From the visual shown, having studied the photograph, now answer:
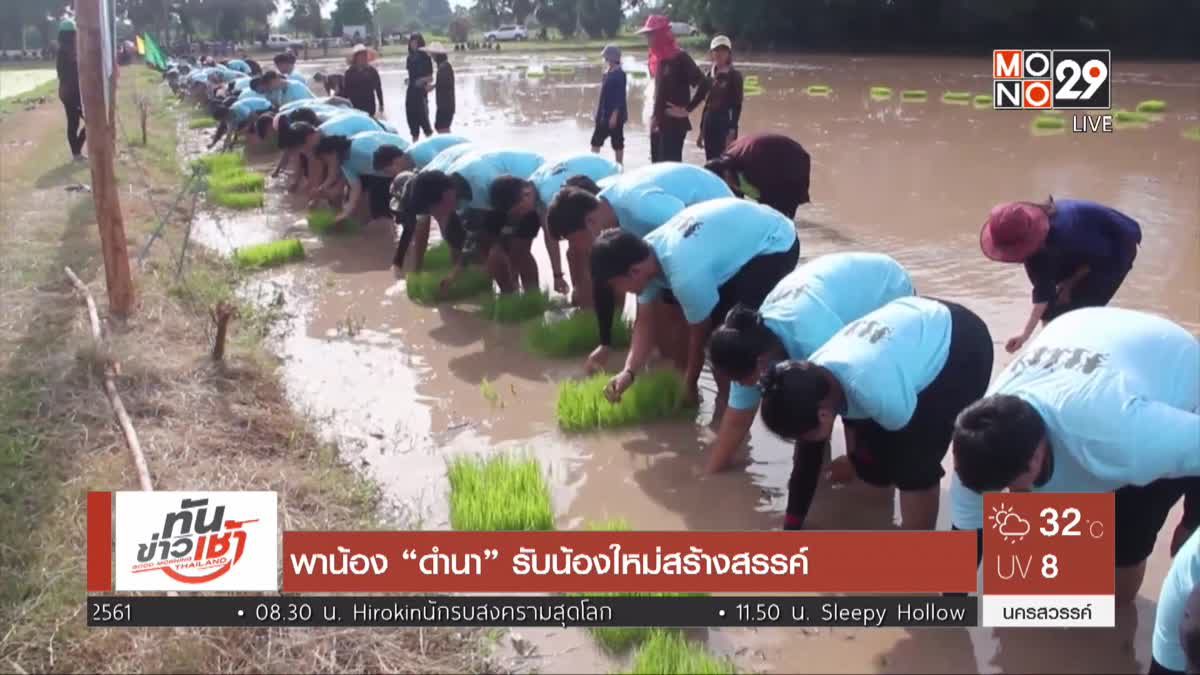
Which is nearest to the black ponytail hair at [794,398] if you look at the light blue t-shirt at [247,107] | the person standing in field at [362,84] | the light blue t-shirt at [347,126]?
the light blue t-shirt at [347,126]

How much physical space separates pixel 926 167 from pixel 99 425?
8.30m

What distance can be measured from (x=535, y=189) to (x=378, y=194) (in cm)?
283

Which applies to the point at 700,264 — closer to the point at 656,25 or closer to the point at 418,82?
the point at 656,25

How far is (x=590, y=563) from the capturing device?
2.95m

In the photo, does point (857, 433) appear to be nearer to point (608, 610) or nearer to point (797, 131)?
point (608, 610)

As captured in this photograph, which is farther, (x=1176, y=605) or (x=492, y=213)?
(x=492, y=213)

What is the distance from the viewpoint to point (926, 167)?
1007cm

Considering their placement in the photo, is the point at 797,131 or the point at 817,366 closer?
the point at 817,366

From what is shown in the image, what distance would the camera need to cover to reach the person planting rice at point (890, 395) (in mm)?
2695

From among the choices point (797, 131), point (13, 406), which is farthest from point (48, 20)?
point (13, 406)

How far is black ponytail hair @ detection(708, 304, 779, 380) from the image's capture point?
3004 mm

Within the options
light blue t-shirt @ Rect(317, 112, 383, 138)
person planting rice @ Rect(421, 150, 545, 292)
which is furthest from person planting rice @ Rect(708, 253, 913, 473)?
light blue t-shirt @ Rect(317, 112, 383, 138)

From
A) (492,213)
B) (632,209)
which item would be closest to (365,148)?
(492,213)

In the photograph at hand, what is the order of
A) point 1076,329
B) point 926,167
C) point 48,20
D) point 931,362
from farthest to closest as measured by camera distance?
point 48,20
point 926,167
point 931,362
point 1076,329
